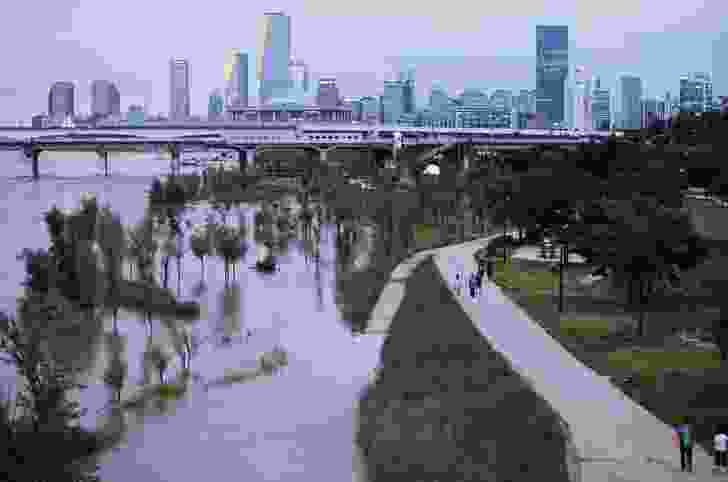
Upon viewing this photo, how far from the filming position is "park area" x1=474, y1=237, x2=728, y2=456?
11945 millimetres

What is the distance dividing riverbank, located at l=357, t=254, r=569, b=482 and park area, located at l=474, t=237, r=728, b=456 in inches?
48.6

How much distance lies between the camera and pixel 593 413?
1127 centimetres

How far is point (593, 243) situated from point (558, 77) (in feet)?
500

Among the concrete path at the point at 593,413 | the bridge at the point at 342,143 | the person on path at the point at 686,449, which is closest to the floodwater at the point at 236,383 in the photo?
the concrete path at the point at 593,413

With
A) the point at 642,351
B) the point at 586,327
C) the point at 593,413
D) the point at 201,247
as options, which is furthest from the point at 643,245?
the point at 201,247

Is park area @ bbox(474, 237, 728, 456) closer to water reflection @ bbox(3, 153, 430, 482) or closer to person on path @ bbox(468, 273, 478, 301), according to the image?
person on path @ bbox(468, 273, 478, 301)

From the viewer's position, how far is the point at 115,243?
22.7 metres

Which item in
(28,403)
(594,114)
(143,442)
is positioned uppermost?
(594,114)

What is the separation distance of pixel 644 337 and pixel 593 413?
4.95 metres

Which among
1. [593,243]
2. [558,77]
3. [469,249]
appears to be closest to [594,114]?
[558,77]

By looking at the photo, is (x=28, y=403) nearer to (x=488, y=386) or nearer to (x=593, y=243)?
(x=488, y=386)

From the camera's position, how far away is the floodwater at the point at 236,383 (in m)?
11.9

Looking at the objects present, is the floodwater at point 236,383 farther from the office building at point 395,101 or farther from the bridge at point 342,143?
the office building at point 395,101

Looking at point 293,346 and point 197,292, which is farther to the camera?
point 197,292
